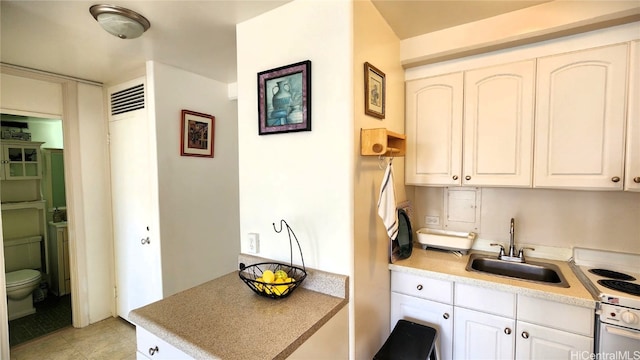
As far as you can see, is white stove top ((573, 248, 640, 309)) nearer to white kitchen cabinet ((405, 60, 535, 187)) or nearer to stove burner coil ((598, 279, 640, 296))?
stove burner coil ((598, 279, 640, 296))

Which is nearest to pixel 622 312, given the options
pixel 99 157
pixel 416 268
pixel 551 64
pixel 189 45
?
pixel 416 268

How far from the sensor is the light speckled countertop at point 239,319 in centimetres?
97

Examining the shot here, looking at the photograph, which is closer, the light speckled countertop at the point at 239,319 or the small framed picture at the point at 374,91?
the light speckled countertop at the point at 239,319

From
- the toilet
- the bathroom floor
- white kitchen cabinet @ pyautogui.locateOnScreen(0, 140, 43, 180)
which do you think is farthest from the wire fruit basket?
white kitchen cabinet @ pyautogui.locateOnScreen(0, 140, 43, 180)

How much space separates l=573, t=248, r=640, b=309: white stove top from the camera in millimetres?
1251

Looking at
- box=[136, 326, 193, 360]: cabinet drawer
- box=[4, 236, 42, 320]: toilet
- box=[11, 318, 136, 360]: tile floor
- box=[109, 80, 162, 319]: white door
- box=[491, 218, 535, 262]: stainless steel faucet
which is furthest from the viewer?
box=[4, 236, 42, 320]: toilet

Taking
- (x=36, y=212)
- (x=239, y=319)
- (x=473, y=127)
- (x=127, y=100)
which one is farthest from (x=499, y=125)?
(x=36, y=212)

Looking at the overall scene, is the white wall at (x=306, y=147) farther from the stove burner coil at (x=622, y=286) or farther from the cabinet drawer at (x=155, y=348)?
the stove burner coil at (x=622, y=286)

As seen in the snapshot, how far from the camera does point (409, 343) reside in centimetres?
146

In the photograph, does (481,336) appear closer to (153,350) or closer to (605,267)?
(605,267)

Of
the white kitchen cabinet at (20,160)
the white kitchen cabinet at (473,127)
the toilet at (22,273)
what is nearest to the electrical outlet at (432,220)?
the white kitchen cabinet at (473,127)

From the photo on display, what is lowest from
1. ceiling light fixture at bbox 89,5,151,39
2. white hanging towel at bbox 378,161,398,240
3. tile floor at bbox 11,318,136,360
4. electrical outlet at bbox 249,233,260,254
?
tile floor at bbox 11,318,136,360

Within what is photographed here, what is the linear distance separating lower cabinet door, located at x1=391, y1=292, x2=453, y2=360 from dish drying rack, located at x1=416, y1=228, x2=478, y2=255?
0.44 metres

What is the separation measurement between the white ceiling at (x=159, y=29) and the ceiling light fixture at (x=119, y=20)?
0.11ft
